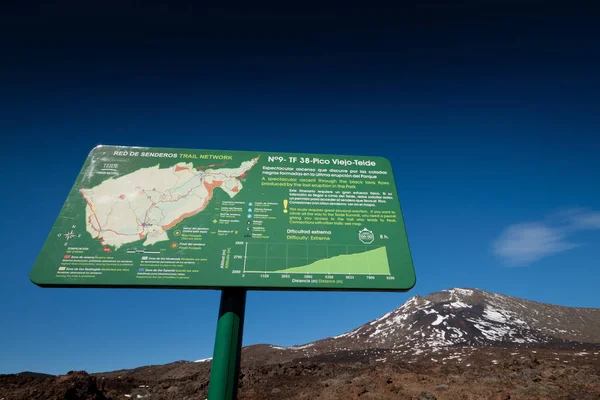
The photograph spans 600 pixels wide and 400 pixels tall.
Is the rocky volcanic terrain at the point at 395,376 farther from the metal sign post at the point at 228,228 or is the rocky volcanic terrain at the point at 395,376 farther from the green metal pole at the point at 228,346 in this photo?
the green metal pole at the point at 228,346

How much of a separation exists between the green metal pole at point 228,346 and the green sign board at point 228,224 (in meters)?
0.39

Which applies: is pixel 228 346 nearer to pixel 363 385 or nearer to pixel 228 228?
pixel 228 228

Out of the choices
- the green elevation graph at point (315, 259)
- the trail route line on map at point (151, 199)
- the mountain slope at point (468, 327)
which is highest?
the mountain slope at point (468, 327)

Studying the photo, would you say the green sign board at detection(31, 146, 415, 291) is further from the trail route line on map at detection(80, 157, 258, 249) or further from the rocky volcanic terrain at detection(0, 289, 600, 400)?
the rocky volcanic terrain at detection(0, 289, 600, 400)

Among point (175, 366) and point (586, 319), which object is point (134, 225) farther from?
point (586, 319)

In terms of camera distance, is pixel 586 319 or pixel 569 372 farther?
pixel 586 319

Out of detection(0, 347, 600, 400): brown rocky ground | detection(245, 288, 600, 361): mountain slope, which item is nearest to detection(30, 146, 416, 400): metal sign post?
detection(0, 347, 600, 400): brown rocky ground

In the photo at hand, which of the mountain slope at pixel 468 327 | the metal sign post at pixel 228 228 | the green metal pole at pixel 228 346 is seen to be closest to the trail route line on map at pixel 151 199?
the metal sign post at pixel 228 228

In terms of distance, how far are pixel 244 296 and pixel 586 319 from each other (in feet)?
375

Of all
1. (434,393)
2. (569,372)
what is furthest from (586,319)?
(434,393)

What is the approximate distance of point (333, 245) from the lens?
16.4ft

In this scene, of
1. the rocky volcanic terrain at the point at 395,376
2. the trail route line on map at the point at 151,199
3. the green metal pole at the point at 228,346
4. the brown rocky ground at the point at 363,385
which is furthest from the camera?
the rocky volcanic terrain at the point at 395,376

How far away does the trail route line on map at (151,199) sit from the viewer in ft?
16.2

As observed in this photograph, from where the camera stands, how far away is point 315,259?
A: 4.80m
